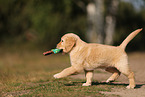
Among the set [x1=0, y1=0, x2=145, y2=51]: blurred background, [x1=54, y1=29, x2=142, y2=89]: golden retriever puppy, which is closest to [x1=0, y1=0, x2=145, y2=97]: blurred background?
[x1=0, y1=0, x2=145, y2=51]: blurred background

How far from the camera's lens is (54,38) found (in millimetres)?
23375

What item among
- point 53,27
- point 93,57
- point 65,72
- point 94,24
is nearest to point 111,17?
point 94,24

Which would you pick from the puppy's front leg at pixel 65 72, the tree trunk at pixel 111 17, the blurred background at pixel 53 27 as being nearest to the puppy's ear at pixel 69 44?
the puppy's front leg at pixel 65 72

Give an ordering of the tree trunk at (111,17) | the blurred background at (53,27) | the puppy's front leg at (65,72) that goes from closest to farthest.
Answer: the puppy's front leg at (65,72)
the blurred background at (53,27)
the tree trunk at (111,17)

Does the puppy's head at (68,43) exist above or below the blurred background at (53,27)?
below

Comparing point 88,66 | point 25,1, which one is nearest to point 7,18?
point 25,1

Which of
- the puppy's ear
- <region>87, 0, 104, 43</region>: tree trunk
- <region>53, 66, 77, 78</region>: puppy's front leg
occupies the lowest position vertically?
<region>53, 66, 77, 78</region>: puppy's front leg

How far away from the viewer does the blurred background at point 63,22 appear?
18.1 metres

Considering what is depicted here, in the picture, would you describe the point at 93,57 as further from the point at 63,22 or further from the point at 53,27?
the point at 63,22

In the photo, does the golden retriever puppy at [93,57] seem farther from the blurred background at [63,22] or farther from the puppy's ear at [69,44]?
the blurred background at [63,22]

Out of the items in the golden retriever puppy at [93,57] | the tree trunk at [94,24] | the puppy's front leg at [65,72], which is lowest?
the puppy's front leg at [65,72]

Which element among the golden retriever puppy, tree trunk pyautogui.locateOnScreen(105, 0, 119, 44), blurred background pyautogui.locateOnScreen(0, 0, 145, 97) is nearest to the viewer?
the golden retriever puppy

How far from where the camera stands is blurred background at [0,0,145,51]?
59.4 ft

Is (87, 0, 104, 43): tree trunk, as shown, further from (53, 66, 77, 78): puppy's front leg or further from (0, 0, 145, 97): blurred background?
(53, 66, 77, 78): puppy's front leg
